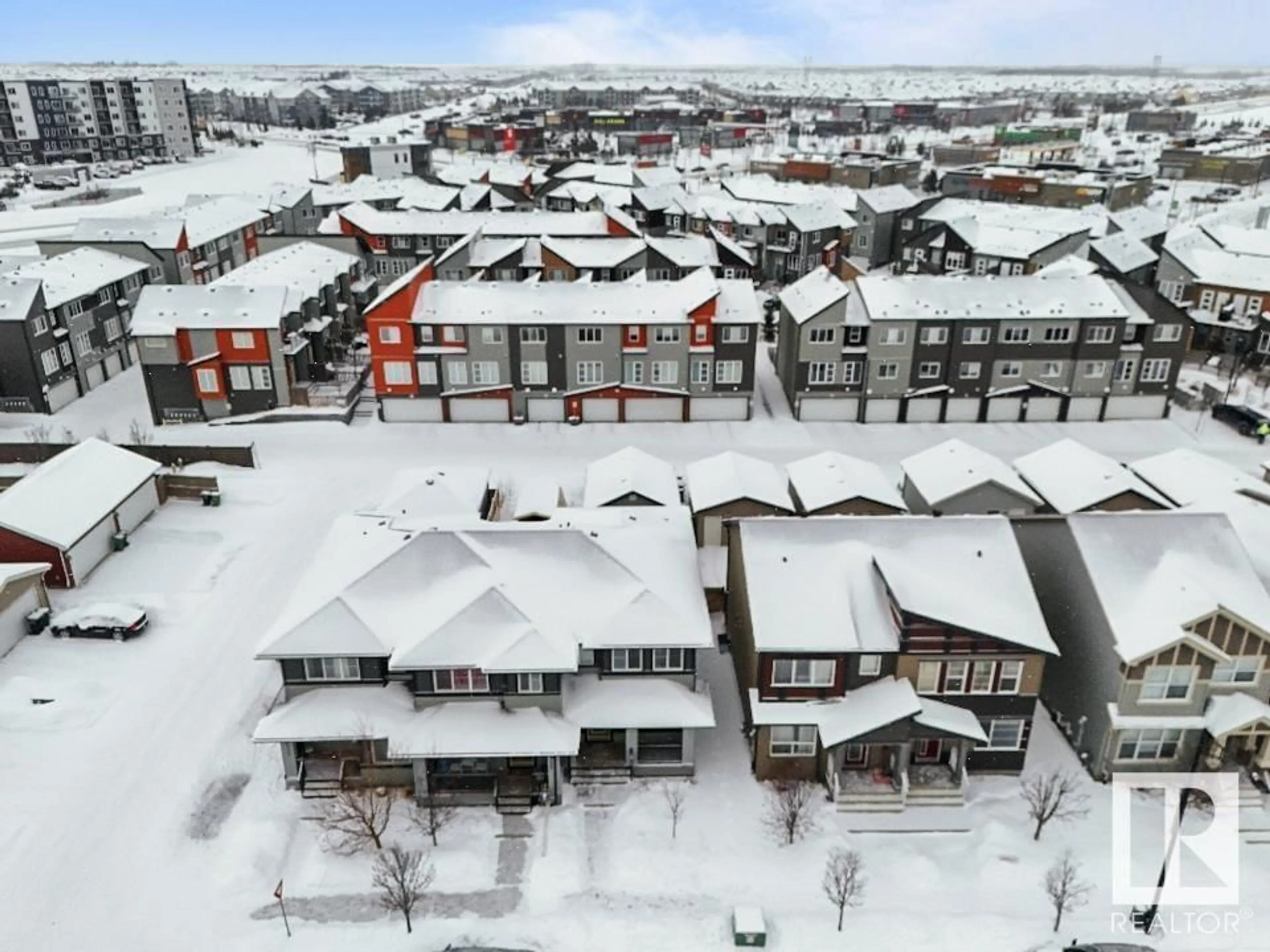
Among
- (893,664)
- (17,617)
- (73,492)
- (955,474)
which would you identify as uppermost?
(955,474)

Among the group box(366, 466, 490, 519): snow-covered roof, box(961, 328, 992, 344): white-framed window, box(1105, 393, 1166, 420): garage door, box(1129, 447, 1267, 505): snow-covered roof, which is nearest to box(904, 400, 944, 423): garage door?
box(961, 328, 992, 344): white-framed window

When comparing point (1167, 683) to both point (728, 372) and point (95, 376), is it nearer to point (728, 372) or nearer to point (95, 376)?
point (728, 372)

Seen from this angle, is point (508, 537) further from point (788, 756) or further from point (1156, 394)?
point (1156, 394)

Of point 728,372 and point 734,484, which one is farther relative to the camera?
point 728,372

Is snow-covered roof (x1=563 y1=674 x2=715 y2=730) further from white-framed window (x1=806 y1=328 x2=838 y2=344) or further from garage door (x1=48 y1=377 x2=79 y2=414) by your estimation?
garage door (x1=48 y1=377 x2=79 y2=414)

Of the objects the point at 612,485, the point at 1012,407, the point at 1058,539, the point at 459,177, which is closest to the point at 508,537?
Result: the point at 612,485

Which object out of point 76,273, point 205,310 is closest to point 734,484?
point 205,310
